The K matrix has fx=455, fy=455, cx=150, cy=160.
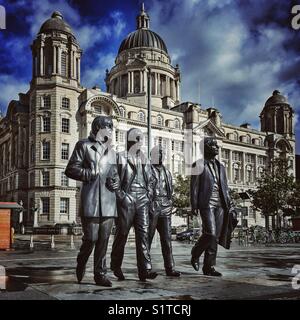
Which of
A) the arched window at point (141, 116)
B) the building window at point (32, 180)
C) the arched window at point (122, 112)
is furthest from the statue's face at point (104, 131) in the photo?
the arched window at point (141, 116)

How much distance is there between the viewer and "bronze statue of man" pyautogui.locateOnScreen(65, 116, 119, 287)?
275 inches

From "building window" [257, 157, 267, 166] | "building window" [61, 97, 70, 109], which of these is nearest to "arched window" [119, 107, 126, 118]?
"building window" [61, 97, 70, 109]

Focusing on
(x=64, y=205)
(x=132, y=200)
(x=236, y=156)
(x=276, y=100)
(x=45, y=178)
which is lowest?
(x=64, y=205)

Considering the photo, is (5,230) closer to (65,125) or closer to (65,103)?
(65,125)

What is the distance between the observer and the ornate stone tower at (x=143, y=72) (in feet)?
253

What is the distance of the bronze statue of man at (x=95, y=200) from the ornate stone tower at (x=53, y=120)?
48.2 meters

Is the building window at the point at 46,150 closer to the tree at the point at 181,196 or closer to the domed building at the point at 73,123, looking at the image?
the domed building at the point at 73,123

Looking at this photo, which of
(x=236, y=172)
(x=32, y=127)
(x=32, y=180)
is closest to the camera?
(x=32, y=180)

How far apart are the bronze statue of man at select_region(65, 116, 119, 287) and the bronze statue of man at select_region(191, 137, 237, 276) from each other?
87.8 inches

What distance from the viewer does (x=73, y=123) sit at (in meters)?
57.0

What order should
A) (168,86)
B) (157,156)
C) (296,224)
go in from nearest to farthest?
1. (157,156)
2. (296,224)
3. (168,86)

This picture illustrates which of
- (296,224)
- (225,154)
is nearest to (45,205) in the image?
(296,224)

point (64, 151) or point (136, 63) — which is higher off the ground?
point (136, 63)

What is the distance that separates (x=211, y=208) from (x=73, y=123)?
163 ft
